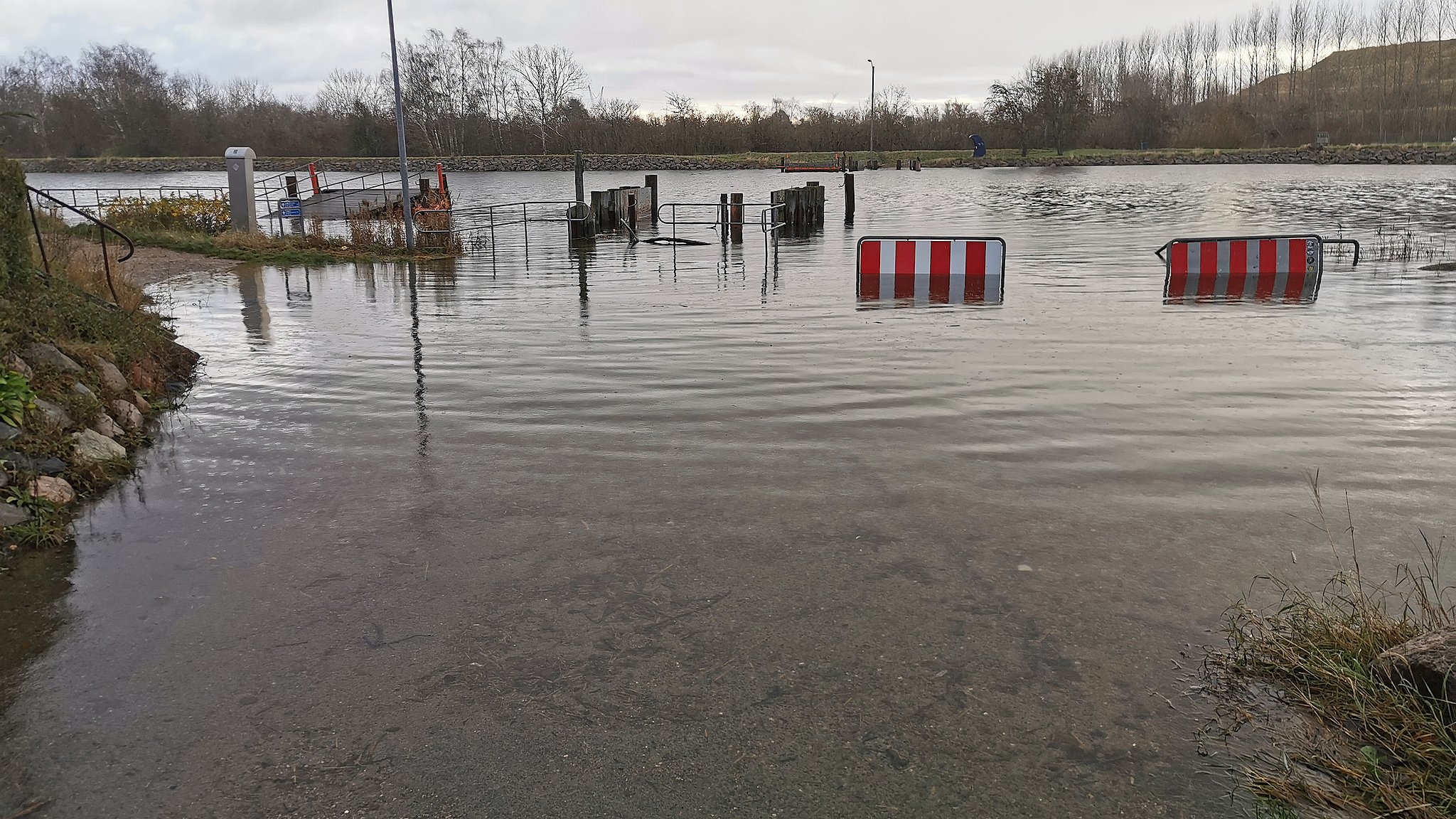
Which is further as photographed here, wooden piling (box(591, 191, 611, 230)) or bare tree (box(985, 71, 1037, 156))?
bare tree (box(985, 71, 1037, 156))

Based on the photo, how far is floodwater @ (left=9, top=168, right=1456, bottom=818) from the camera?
389cm

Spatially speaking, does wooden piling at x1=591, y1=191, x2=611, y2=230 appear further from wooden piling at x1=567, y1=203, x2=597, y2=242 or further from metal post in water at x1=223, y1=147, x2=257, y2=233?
metal post in water at x1=223, y1=147, x2=257, y2=233

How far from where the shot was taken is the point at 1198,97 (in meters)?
143

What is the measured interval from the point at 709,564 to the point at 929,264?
565 inches

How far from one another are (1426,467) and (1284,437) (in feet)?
3.39

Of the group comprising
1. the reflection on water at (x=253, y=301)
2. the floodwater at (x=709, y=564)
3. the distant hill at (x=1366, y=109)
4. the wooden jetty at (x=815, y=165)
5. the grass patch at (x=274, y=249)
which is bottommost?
the floodwater at (x=709, y=564)

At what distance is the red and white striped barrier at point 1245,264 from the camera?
17859 mm

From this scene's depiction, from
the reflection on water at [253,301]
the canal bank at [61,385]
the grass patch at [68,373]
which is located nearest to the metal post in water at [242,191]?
the reflection on water at [253,301]

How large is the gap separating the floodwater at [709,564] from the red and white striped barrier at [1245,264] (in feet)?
14.5

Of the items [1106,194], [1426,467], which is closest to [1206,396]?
[1426,467]

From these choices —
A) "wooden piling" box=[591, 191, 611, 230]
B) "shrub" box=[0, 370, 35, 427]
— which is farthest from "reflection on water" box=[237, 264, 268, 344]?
"wooden piling" box=[591, 191, 611, 230]

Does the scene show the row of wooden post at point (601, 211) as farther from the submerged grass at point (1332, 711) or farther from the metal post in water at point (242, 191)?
the submerged grass at point (1332, 711)

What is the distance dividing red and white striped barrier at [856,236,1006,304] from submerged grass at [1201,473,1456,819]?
1348 centimetres

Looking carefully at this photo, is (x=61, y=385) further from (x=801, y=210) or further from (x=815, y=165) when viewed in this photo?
(x=815, y=165)
